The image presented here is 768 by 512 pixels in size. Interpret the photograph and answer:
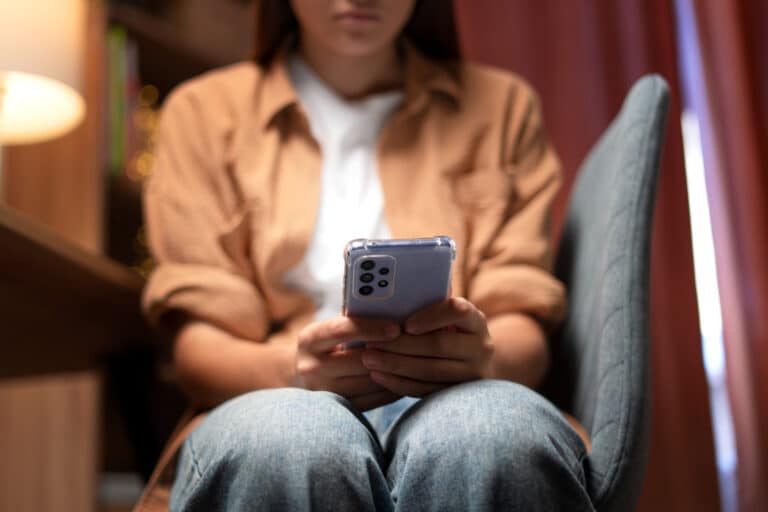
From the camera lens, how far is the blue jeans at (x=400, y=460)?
63 cm

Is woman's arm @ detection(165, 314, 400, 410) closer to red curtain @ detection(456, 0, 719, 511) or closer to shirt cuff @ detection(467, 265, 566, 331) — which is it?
shirt cuff @ detection(467, 265, 566, 331)

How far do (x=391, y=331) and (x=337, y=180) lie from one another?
1.16 feet

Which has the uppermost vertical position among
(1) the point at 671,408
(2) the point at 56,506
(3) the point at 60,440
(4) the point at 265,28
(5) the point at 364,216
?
(4) the point at 265,28

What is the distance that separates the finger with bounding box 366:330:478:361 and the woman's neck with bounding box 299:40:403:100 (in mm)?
459

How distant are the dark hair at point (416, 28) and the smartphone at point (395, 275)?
0.53 meters

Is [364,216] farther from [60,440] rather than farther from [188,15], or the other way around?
[188,15]

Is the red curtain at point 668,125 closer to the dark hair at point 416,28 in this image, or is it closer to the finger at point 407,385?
the dark hair at point 416,28

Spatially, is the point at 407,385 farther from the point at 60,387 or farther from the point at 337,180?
the point at 60,387

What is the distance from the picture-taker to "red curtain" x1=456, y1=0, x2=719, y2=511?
135 cm

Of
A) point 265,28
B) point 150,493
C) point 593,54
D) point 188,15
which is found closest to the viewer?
point 150,493

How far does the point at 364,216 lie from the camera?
3.29 ft

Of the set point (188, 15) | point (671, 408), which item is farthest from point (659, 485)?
point (188, 15)

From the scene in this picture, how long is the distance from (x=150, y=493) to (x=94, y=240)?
751mm

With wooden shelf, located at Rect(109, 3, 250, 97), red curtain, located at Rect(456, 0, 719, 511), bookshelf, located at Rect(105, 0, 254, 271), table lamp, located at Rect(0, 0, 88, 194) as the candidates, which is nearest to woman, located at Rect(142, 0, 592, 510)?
table lamp, located at Rect(0, 0, 88, 194)
